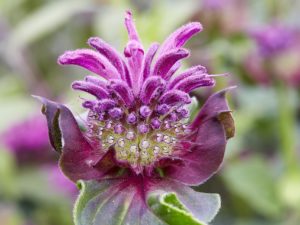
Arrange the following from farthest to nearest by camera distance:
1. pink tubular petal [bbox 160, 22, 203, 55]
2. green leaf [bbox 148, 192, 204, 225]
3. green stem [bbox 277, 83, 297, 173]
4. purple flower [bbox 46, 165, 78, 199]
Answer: purple flower [bbox 46, 165, 78, 199] < green stem [bbox 277, 83, 297, 173] < pink tubular petal [bbox 160, 22, 203, 55] < green leaf [bbox 148, 192, 204, 225]

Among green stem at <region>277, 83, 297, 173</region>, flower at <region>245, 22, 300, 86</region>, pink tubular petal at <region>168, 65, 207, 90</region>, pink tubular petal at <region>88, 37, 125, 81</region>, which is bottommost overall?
green stem at <region>277, 83, 297, 173</region>

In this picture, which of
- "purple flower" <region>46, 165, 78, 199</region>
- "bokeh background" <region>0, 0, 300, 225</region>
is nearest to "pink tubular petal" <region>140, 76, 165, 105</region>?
"bokeh background" <region>0, 0, 300, 225</region>

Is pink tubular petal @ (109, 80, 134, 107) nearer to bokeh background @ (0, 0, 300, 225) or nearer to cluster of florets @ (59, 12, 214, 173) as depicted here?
cluster of florets @ (59, 12, 214, 173)

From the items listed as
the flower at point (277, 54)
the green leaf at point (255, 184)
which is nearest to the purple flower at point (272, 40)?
the flower at point (277, 54)

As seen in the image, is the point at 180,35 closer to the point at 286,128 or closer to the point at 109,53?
the point at 109,53

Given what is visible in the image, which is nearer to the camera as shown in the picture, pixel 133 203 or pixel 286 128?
pixel 133 203

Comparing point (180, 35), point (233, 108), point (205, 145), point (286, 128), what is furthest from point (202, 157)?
point (233, 108)

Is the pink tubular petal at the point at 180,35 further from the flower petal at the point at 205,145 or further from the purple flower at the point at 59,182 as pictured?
the purple flower at the point at 59,182
